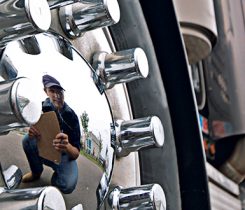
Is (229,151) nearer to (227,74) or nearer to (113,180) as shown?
(227,74)

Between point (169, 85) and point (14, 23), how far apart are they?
0.26m

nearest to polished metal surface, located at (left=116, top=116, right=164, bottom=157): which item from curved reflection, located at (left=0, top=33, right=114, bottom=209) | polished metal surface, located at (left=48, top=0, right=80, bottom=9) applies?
curved reflection, located at (left=0, top=33, right=114, bottom=209)

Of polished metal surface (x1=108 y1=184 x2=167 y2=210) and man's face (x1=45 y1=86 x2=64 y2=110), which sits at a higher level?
man's face (x1=45 y1=86 x2=64 y2=110)

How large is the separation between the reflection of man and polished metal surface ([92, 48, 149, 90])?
107 mm

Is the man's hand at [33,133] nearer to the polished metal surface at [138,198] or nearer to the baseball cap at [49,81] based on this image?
the baseball cap at [49,81]

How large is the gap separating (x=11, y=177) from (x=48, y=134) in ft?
0.12

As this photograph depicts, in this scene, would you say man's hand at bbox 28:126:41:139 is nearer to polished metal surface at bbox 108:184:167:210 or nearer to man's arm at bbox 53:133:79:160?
man's arm at bbox 53:133:79:160

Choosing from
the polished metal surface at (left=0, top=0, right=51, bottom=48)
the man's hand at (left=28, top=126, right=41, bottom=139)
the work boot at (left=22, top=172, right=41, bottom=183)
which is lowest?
the work boot at (left=22, top=172, right=41, bottom=183)

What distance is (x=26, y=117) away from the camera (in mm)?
318

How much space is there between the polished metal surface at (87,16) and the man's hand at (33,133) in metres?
0.12

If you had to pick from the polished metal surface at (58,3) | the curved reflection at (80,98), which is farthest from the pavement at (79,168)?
the polished metal surface at (58,3)

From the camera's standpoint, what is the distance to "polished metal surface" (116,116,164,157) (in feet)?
1.66

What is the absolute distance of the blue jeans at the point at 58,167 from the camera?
36cm

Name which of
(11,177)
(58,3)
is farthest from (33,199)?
(58,3)
